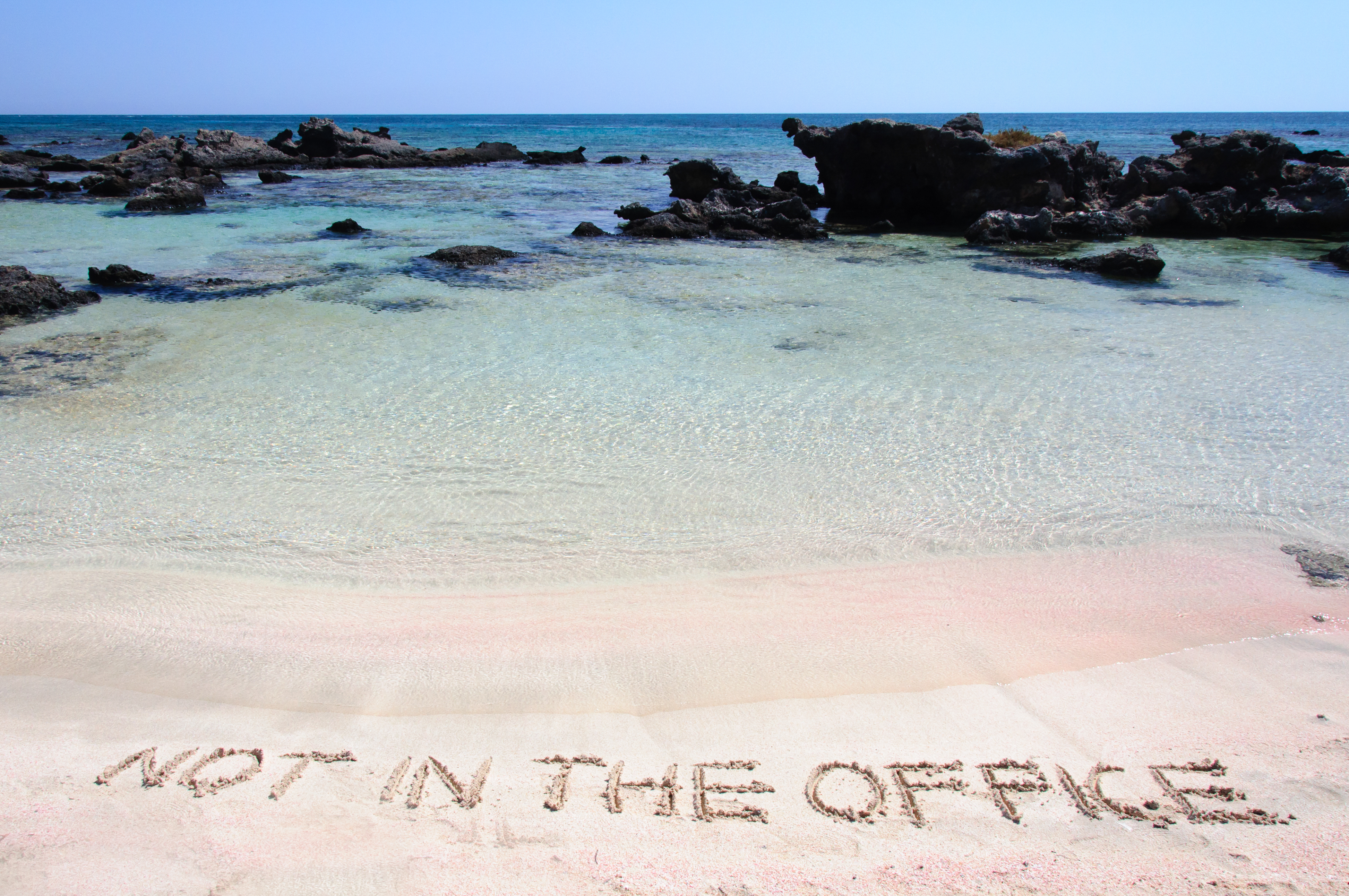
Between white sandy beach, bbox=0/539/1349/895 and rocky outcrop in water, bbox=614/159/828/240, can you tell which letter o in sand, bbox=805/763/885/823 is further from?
rocky outcrop in water, bbox=614/159/828/240

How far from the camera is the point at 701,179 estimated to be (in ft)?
73.7

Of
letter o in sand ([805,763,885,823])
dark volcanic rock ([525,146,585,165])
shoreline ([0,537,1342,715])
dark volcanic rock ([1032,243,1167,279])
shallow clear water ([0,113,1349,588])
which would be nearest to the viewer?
letter o in sand ([805,763,885,823])

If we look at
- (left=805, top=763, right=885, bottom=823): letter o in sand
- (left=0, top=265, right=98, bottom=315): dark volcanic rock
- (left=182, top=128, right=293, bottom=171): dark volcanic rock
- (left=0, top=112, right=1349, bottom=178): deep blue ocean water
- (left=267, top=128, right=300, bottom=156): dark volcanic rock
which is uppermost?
(left=0, top=112, right=1349, bottom=178): deep blue ocean water

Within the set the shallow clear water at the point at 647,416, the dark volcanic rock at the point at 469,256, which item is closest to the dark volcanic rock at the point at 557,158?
the dark volcanic rock at the point at 469,256

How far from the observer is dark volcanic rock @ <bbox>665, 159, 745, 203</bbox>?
73.3 feet

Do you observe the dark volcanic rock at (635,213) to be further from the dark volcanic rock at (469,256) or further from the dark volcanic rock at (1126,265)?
the dark volcanic rock at (1126,265)

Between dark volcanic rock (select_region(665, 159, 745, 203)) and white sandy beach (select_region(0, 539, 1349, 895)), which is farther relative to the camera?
dark volcanic rock (select_region(665, 159, 745, 203))

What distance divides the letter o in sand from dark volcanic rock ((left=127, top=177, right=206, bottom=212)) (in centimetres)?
2338

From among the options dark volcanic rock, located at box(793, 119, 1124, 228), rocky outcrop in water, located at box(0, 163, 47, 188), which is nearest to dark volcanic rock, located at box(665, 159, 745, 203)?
dark volcanic rock, located at box(793, 119, 1124, 228)

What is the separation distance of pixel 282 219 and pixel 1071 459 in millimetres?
19206

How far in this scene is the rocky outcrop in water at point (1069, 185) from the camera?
59.6 feet

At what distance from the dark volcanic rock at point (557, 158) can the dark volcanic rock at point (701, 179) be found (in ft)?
72.4

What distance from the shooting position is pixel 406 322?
1016cm

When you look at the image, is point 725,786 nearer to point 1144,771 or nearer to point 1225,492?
point 1144,771
